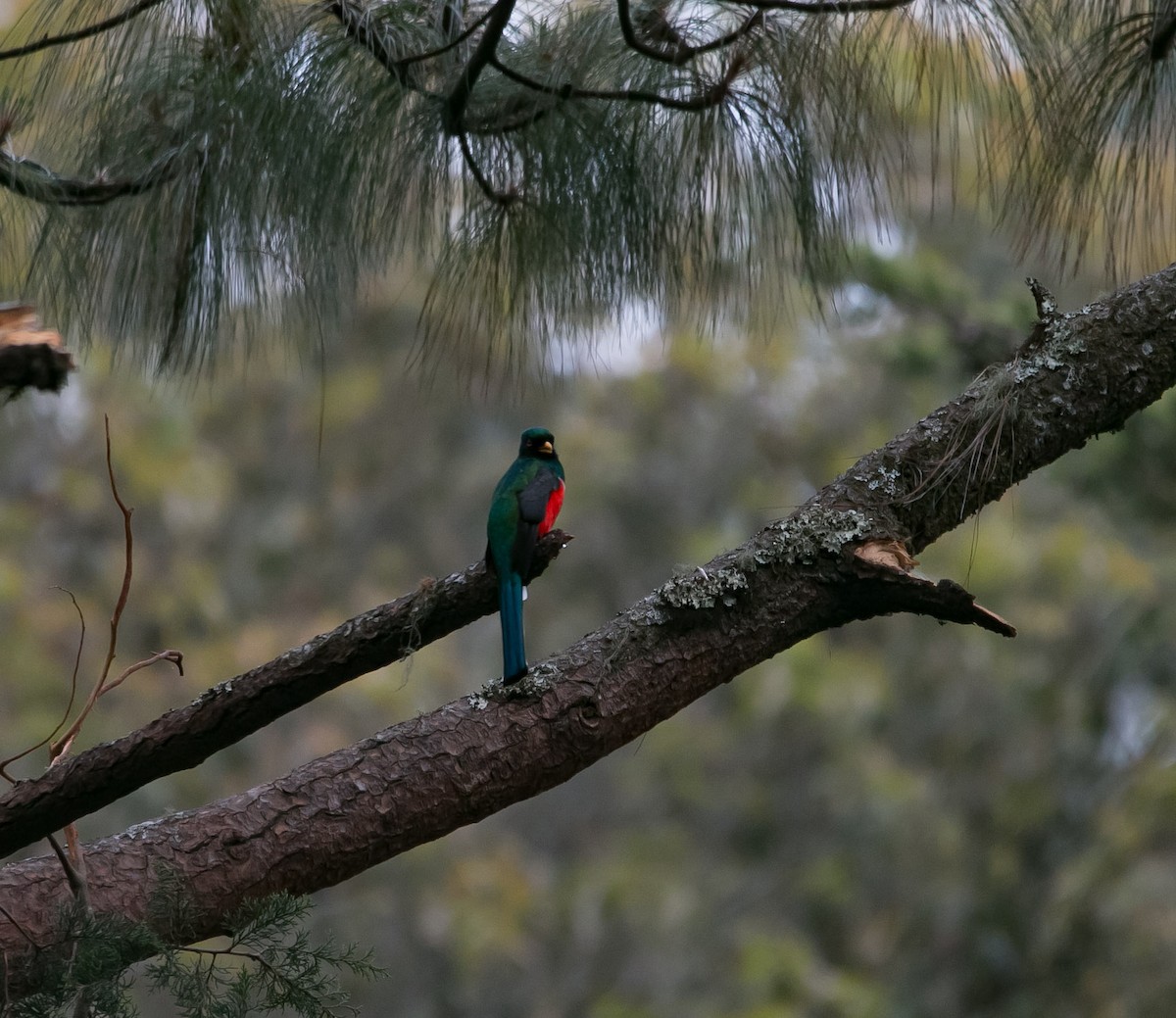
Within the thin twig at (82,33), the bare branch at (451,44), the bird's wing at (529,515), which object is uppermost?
Answer: the thin twig at (82,33)

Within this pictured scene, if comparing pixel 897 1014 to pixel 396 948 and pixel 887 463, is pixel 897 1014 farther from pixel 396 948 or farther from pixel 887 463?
pixel 887 463

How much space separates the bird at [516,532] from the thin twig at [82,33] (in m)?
0.93

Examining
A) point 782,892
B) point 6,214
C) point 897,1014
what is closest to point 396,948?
point 782,892

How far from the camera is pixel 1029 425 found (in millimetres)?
1840

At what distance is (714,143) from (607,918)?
749cm

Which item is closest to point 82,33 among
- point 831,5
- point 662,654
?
point 831,5

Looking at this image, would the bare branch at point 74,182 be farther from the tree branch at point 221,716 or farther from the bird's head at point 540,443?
the bird's head at point 540,443

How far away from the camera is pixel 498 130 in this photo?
1.93 m

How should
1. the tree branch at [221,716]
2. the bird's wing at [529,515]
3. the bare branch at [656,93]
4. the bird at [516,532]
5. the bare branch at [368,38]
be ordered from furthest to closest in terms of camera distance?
the bird's wing at [529,515]
the bird at [516,532]
the bare branch at [656,93]
the bare branch at [368,38]
the tree branch at [221,716]

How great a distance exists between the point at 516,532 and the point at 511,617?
186 mm

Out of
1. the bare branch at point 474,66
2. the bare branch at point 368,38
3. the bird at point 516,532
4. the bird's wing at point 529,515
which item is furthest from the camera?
the bird's wing at point 529,515

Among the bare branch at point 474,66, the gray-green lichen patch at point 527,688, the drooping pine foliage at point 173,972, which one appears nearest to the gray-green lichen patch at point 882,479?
the gray-green lichen patch at point 527,688

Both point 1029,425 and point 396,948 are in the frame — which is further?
point 396,948

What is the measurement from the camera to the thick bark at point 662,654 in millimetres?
1567
